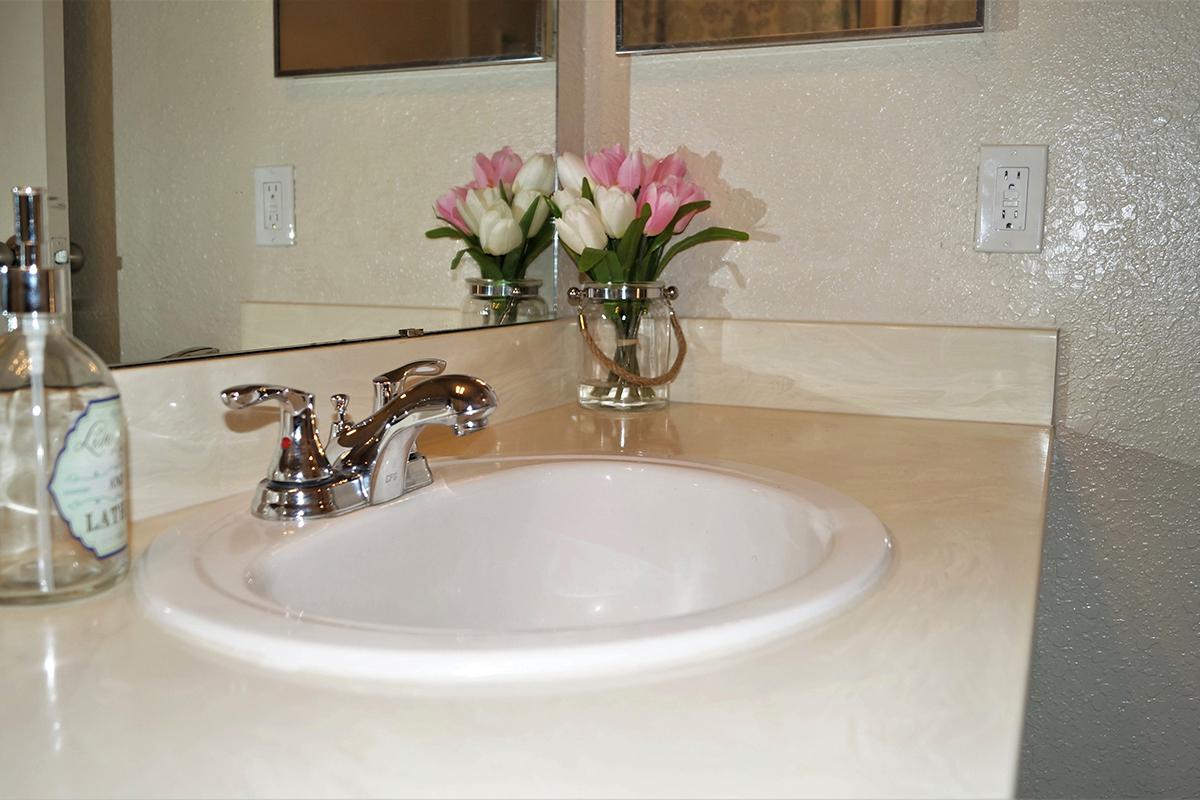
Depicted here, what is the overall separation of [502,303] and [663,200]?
0.74 feet

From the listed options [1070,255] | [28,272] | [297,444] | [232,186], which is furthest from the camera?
[1070,255]

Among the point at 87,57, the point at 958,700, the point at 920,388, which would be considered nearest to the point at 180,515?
the point at 87,57

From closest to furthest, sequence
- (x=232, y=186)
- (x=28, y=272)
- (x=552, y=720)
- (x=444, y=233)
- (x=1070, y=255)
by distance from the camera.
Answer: (x=552, y=720)
(x=28, y=272)
(x=232, y=186)
(x=444, y=233)
(x=1070, y=255)

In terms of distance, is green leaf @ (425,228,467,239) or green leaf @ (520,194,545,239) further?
green leaf @ (520,194,545,239)

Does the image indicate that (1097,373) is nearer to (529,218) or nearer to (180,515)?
(529,218)

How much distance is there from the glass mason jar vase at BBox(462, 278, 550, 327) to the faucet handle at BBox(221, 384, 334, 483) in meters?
0.46

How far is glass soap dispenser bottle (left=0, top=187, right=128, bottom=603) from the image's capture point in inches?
21.9

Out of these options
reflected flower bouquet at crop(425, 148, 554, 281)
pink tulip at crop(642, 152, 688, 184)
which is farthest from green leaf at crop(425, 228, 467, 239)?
pink tulip at crop(642, 152, 688, 184)

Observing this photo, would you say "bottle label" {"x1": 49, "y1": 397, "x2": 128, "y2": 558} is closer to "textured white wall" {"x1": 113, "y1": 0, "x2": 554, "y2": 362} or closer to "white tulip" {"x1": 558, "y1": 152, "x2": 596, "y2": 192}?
"textured white wall" {"x1": 113, "y1": 0, "x2": 554, "y2": 362}

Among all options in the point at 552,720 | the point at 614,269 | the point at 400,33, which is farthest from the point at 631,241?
the point at 552,720

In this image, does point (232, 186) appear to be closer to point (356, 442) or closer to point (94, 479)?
point (356, 442)

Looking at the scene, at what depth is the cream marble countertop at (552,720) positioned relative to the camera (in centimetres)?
38

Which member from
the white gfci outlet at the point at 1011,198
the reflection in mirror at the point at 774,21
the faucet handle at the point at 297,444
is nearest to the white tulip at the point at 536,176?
the reflection in mirror at the point at 774,21

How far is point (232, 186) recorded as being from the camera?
2.81ft
